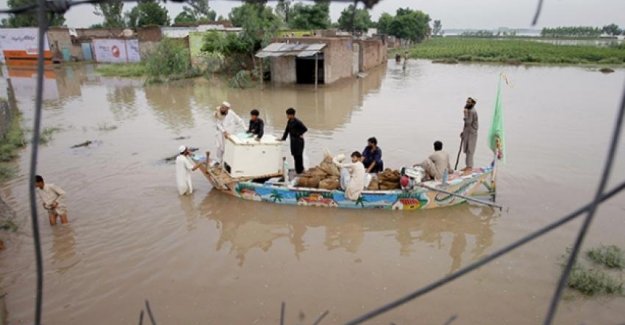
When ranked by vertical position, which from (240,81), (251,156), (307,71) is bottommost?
(251,156)

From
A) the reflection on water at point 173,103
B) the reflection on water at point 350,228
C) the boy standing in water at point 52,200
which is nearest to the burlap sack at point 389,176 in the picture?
the reflection on water at point 350,228

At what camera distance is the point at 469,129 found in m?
8.04

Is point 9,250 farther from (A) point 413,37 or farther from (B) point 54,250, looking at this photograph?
(A) point 413,37

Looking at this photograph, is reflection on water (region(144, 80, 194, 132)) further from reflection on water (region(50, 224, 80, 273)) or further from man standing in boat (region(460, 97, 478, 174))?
man standing in boat (region(460, 97, 478, 174))

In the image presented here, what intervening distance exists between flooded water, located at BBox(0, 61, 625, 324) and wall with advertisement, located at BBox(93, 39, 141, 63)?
938 inches

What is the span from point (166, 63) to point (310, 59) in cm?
863

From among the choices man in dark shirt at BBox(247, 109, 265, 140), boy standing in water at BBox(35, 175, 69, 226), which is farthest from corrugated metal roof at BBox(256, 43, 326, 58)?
boy standing in water at BBox(35, 175, 69, 226)

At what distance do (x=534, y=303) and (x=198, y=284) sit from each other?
14.4ft

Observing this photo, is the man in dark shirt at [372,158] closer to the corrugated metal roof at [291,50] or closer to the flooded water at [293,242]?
the flooded water at [293,242]

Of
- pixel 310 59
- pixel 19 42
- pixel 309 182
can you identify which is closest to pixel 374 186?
pixel 309 182

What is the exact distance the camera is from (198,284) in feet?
18.7

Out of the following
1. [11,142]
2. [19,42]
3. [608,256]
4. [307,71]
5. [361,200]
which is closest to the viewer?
[608,256]

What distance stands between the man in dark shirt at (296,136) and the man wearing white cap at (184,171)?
1880mm

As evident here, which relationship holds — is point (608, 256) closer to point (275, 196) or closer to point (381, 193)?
point (381, 193)
